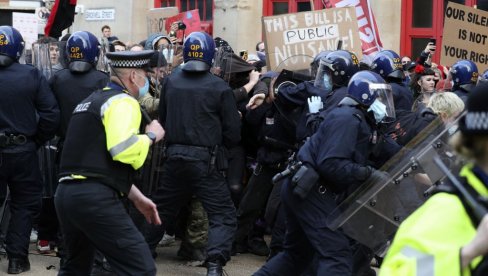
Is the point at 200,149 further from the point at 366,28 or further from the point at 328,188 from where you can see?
the point at 366,28

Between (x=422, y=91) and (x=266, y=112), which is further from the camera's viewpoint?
(x=422, y=91)

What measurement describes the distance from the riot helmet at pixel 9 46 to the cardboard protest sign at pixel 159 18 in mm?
5721

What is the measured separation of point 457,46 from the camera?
413 inches

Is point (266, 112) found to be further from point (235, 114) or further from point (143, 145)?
point (143, 145)

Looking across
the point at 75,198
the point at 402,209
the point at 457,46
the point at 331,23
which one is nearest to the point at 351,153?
the point at 402,209

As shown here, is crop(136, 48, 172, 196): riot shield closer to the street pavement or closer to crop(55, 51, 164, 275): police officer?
the street pavement

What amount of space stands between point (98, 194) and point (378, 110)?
190cm

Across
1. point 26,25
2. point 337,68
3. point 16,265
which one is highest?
point 337,68

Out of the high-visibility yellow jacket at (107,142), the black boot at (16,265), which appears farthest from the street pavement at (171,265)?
the high-visibility yellow jacket at (107,142)

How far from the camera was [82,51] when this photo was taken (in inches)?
320

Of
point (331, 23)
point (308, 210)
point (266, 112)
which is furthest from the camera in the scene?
point (331, 23)

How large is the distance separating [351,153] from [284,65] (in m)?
2.90

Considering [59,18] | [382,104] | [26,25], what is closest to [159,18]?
[59,18]

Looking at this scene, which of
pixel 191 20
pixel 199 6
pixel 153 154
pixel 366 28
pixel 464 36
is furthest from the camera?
pixel 199 6
